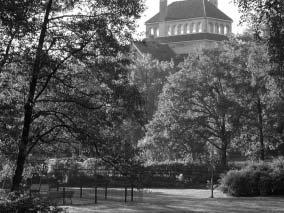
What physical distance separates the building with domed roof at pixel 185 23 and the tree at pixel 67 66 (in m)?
84.3

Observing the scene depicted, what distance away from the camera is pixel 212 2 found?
12000 cm

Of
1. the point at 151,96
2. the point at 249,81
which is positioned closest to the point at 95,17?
the point at 249,81

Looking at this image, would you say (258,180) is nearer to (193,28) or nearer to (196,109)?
(196,109)

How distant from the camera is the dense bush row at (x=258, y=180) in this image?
91.2 ft

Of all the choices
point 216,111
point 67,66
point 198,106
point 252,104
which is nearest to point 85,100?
point 67,66

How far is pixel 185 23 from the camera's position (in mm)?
109000

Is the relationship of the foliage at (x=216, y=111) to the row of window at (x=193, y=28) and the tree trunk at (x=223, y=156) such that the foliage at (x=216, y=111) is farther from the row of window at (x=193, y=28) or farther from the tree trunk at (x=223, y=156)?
the row of window at (x=193, y=28)

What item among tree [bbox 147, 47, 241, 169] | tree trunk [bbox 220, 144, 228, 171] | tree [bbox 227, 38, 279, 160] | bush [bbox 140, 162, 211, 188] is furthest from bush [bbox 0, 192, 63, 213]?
tree [bbox 147, 47, 241, 169]

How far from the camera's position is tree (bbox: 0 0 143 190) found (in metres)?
15.5

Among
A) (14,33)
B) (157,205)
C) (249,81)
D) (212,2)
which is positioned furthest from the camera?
(212,2)

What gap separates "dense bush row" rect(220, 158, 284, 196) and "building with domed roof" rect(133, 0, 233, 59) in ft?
239

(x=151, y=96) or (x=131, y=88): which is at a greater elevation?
(x=151, y=96)

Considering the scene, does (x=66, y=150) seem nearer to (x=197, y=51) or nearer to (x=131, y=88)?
(x=131, y=88)

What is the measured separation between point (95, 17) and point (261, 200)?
44.3 ft
